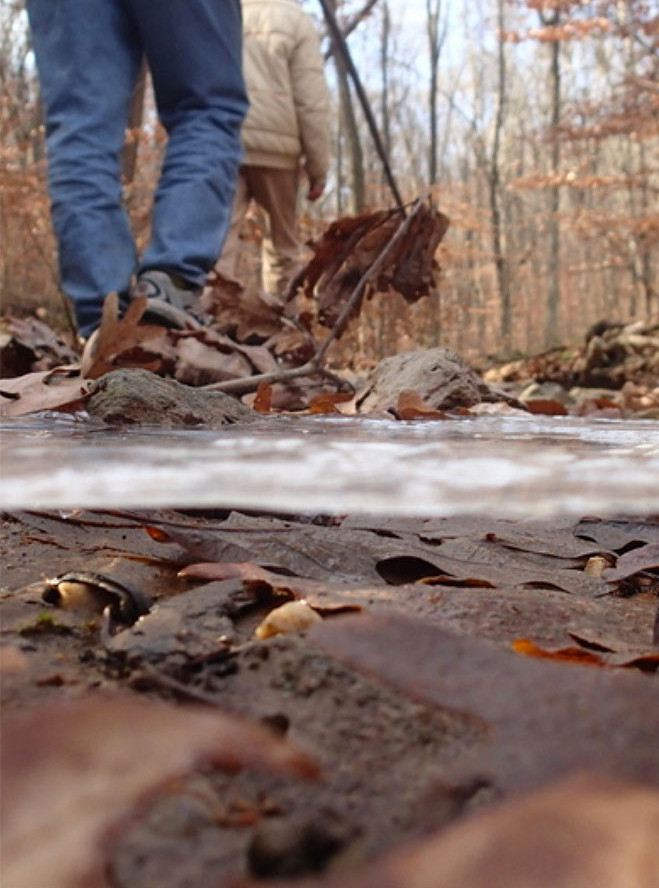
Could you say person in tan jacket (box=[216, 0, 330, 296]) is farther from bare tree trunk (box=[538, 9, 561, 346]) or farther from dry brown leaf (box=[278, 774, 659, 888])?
bare tree trunk (box=[538, 9, 561, 346])

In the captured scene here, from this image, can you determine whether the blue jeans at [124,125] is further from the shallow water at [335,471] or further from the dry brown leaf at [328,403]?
the shallow water at [335,471]

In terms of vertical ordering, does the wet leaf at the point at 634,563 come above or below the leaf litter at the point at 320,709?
below

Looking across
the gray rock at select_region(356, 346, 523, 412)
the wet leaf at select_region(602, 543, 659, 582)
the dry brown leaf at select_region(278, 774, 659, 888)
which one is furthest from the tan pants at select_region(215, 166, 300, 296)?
the dry brown leaf at select_region(278, 774, 659, 888)

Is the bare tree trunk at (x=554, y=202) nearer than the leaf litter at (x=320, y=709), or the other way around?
the leaf litter at (x=320, y=709)

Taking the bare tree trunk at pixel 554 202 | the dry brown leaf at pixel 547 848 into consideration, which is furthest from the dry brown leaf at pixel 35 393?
the bare tree trunk at pixel 554 202

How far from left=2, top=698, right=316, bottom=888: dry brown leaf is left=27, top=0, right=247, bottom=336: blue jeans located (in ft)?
9.18

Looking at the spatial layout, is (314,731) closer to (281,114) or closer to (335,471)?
(335,471)

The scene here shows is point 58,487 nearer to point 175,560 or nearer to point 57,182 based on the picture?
point 175,560

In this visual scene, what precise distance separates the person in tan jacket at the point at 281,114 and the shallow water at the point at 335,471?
523cm

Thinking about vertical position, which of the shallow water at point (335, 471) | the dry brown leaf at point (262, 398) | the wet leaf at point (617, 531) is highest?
the shallow water at point (335, 471)

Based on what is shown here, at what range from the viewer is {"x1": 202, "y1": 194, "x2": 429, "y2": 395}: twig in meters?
2.12

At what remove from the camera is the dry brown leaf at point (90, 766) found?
376 millimetres

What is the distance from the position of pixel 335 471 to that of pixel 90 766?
36 cm

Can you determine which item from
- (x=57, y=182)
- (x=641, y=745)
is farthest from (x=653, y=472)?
(x=57, y=182)
